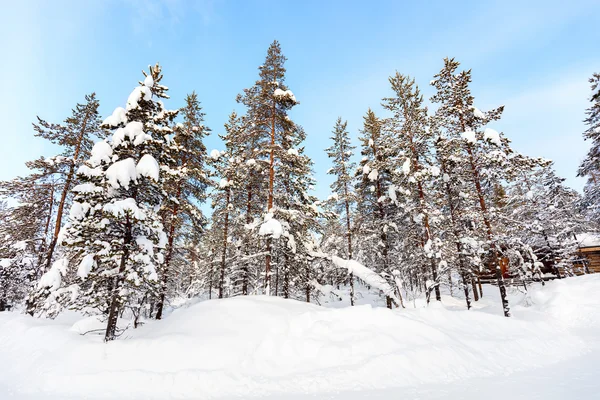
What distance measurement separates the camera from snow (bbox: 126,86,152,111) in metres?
9.89

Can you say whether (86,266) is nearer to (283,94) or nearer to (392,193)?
(283,94)

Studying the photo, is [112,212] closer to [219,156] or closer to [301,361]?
[301,361]

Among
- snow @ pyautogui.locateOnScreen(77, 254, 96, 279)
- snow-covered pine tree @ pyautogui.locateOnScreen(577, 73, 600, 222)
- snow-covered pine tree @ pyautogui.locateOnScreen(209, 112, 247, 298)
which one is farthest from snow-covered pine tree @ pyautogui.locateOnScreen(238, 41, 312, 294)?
snow-covered pine tree @ pyautogui.locateOnScreen(577, 73, 600, 222)

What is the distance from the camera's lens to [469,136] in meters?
13.7

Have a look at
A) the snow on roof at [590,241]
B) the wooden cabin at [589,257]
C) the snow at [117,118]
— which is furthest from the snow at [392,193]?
the snow on roof at [590,241]

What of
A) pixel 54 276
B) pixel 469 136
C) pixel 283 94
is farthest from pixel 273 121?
pixel 54 276

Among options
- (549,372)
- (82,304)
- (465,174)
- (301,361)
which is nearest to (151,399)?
(301,361)

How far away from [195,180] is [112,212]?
348 inches

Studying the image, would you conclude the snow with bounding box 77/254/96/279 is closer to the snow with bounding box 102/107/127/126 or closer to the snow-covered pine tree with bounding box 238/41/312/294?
the snow with bounding box 102/107/127/126

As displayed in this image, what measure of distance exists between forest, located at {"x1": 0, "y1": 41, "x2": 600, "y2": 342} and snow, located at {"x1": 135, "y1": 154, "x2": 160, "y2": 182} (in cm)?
4

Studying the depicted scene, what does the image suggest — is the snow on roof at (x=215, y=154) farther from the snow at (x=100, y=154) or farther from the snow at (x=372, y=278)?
the snow at (x=372, y=278)

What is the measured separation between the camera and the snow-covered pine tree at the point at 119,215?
8.89 m

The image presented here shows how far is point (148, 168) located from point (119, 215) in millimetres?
1790

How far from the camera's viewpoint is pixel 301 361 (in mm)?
7387
